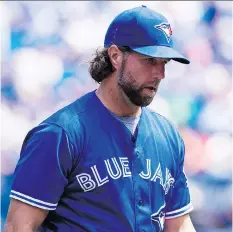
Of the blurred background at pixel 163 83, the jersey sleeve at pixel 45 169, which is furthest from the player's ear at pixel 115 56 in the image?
the blurred background at pixel 163 83

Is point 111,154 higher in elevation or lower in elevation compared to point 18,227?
higher

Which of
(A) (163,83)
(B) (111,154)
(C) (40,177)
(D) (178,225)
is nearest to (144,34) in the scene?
(B) (111,154)

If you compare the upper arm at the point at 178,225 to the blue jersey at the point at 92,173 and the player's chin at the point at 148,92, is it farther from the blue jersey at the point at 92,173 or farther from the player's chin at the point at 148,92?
the player's chin at the point at 148,92

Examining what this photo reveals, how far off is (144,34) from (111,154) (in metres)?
0.51

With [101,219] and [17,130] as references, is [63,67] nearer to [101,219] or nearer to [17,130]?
[17,130]

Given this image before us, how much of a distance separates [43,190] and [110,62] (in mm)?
656

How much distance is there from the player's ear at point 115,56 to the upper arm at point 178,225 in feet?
2.41

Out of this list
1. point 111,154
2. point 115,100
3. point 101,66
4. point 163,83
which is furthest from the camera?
point 163,83

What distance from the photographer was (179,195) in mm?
3080

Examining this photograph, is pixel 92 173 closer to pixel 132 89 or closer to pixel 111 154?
pixel 111 154

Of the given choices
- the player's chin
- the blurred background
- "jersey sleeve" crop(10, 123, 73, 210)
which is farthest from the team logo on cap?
the blurred background

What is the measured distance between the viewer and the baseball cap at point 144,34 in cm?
281

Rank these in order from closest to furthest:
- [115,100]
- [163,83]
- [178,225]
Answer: [115,100] → [178,225] → [163,83]

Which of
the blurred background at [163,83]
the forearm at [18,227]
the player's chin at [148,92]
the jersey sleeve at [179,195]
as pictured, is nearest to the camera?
the forearm at [18,227]
